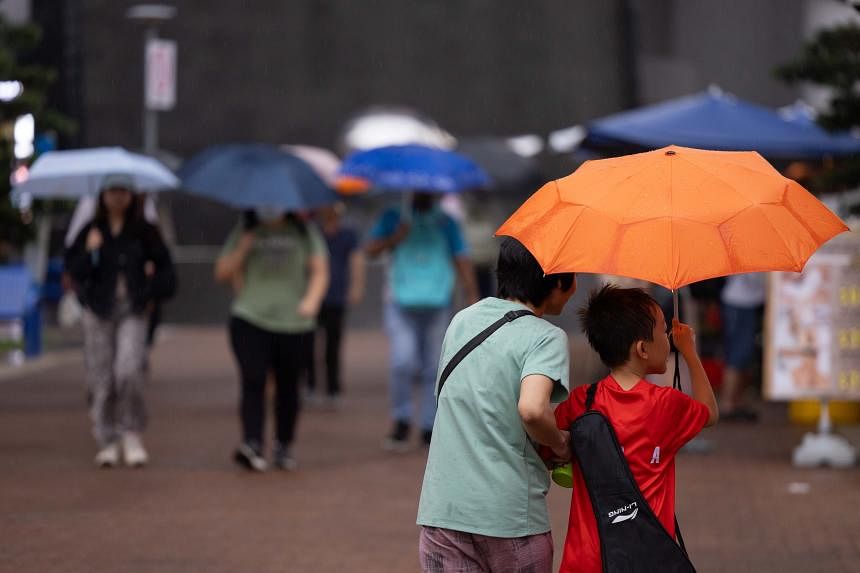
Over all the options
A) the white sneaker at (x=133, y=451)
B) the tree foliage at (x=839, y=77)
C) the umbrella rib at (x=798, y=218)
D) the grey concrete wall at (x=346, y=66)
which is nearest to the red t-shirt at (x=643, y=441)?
the umbrella rib at (x=798, y=218)

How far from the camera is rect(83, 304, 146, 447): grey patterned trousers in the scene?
1010cm

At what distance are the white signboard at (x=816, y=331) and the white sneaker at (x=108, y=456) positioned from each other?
4266 millimetres

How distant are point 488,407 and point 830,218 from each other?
116 cm

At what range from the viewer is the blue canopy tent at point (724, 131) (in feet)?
38.9

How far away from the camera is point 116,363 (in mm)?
10125

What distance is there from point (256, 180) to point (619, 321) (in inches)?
224

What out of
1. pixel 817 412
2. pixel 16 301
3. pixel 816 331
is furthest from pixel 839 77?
pixel 16 301

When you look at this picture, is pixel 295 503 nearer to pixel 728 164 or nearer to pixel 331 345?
pixel 728 164

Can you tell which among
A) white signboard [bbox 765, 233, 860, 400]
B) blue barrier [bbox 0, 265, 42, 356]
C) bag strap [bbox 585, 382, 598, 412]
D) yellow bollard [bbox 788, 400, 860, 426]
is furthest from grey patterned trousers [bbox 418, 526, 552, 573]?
blue barrier [bbox 0, 265, 42, 356]

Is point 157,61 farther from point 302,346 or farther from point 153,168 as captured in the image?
point 302,346

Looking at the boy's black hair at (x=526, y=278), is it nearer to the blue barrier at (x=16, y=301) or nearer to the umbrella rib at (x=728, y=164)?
the umbrella rib at (x=728, y=164)

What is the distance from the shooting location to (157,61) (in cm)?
2017

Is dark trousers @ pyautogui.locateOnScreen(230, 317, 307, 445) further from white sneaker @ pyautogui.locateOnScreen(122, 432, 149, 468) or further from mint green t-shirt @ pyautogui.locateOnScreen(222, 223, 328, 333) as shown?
white sneaker @ pyautogui.locateOnScreen(122, 432, 149, 468)

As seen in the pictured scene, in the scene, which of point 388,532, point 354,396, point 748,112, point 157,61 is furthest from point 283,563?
point 157,61
